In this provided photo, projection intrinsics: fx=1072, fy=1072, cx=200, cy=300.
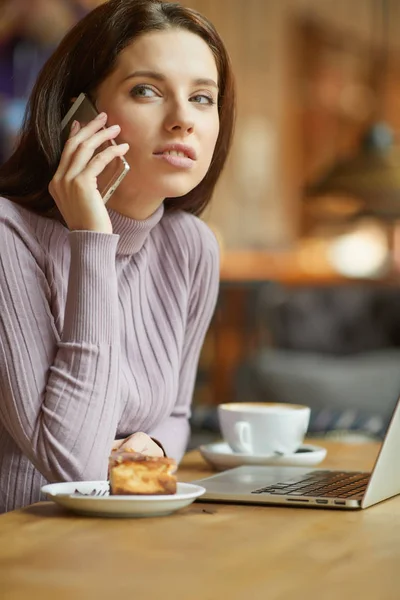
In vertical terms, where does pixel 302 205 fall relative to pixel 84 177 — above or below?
above

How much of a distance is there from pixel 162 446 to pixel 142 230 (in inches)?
11.1

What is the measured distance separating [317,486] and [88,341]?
294 millimetres

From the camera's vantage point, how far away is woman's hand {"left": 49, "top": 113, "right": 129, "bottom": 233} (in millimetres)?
1207

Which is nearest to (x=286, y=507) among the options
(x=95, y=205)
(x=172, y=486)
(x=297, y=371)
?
(x=172, y=486)

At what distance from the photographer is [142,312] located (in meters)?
1.44

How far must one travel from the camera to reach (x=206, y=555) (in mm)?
841

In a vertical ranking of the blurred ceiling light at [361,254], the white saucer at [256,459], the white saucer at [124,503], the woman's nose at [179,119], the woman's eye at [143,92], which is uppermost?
the blurred ceiling light at [361,254]

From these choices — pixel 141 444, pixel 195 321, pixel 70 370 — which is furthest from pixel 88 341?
pixel 195 321

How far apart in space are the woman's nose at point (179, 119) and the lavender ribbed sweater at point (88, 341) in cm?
14

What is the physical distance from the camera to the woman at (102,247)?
115 centimetres

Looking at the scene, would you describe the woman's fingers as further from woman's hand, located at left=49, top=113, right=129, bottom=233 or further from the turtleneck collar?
the turtleneck collar

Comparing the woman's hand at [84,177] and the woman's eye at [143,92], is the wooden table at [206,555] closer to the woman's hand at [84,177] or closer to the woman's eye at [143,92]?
the woman's hand at [84,177]

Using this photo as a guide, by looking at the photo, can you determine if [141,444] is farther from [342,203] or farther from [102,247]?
[342,203]

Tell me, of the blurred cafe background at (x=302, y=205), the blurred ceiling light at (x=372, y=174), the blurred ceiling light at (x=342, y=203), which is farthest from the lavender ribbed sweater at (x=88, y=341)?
the blurred ceiling light at (x=342, y=203)
